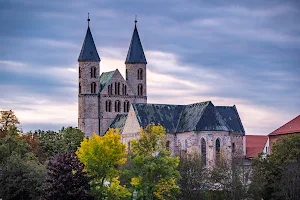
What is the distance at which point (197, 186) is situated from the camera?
94000 mm

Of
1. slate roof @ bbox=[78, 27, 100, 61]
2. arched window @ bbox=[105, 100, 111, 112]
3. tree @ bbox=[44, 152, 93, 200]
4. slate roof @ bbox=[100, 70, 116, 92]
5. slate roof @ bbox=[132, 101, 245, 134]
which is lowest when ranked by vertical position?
tree @ bbox=[44, 152, 93, 200]

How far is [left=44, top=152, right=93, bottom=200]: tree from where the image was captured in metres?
73.9

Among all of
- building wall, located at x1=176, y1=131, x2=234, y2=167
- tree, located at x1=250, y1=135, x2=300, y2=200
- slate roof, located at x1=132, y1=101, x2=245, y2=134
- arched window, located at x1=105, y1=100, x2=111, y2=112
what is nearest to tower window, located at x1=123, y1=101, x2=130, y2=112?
arched window, located at x1=105, y1=100, x2=111, y2=112

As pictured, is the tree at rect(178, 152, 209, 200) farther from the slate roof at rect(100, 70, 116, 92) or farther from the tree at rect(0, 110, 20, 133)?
the slate roof at rect(100, 70, 116, 92)

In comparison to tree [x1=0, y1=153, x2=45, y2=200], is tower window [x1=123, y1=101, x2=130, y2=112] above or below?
above

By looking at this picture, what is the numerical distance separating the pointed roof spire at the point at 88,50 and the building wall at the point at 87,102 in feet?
2.30

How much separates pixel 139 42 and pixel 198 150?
30423 mm

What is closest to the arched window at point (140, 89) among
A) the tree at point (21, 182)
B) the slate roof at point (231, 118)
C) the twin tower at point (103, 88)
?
the twin tower at point (103, 88)

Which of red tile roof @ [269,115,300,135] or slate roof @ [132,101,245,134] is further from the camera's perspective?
slate roof @ [132,101,245,134]

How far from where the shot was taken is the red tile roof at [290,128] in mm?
115125

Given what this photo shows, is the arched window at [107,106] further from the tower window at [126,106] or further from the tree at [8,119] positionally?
the tree at [8,119]

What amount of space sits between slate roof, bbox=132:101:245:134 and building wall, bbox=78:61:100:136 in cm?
1555

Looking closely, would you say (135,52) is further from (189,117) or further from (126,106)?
(189,117)

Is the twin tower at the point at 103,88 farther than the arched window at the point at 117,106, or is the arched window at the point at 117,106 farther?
the arched window at the point at 117,106
